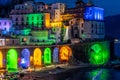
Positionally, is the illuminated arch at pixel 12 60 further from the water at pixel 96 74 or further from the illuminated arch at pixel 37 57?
the water at pixel 96 74

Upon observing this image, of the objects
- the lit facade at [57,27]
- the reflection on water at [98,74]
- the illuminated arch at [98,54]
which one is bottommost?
the reflection on water at [98,74]

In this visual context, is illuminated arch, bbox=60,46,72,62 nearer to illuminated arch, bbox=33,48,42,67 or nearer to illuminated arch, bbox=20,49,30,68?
illuminated arch, bbox=33,48,42,67

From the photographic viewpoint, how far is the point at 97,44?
83938mm

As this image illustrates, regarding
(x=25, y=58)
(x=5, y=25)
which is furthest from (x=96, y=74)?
(x=5, y=25)

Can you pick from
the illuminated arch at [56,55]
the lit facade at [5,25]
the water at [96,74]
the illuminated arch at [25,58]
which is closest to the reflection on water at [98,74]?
the water at [96,74]

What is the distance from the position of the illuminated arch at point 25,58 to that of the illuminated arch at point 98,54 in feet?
56.6

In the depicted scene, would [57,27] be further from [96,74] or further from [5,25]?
[96,74]

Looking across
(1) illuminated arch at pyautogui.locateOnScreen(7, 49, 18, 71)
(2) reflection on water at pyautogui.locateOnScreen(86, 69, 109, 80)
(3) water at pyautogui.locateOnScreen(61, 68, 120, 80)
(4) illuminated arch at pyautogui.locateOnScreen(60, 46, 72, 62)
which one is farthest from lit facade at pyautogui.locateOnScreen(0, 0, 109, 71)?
(1) illuminated arch at pyautogui.locateOnScreen(7, 49, 18, 71)

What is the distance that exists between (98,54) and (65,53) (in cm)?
889

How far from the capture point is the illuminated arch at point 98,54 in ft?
274

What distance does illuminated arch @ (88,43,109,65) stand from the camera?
83.4 metres

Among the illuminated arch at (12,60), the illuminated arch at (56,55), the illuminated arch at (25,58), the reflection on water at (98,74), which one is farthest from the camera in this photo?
the illuminated arch at (56,55)

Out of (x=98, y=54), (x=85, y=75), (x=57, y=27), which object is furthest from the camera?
(x=57, y=27)

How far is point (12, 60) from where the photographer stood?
65.5 m
